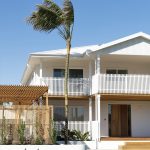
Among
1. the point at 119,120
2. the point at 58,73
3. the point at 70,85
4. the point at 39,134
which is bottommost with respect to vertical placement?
the point at 39,134

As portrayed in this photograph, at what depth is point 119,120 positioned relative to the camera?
96.2 feet

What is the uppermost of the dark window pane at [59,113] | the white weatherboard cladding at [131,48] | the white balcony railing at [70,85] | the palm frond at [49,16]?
the palm frond at [49,16]

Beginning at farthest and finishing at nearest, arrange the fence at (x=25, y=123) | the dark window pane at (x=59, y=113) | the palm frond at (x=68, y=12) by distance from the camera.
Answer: the dark window pane at (x=59, y=113)
the palm frond at (x=68, y=12)
the fence at (x=25, y=123)

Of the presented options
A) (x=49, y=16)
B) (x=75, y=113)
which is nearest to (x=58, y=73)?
(x=75, y=113)

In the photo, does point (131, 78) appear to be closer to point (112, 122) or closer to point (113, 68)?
point (113, 68)

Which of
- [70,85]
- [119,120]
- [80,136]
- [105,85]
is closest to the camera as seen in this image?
[80,136]

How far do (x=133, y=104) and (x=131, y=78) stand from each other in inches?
133

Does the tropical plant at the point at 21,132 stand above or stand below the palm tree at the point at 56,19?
below

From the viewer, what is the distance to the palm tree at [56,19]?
922 inches

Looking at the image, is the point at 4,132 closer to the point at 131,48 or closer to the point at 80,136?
the point at 80,136

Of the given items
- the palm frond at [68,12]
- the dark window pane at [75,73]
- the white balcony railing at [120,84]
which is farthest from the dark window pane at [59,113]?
the palm frond at [68,12]

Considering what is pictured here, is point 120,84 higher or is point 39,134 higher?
point 120,84

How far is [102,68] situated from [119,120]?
395cm

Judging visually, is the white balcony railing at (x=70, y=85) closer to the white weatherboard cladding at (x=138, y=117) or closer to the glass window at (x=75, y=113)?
the glass window at (x=75, y=113)
